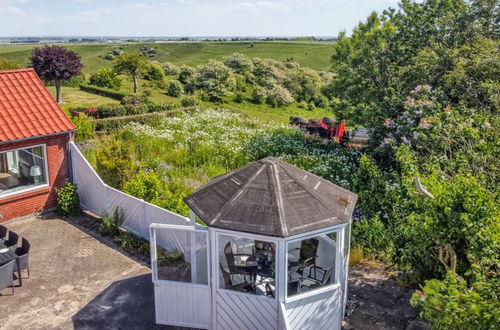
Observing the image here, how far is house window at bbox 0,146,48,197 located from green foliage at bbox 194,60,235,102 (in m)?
30.9

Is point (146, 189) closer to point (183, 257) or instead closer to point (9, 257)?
point (183, 257)

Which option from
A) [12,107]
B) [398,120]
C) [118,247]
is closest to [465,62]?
[398,120]

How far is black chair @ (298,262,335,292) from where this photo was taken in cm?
730

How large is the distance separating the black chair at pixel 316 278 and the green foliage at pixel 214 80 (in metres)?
36.6

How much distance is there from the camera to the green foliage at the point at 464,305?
4422mm

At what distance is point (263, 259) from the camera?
789cm

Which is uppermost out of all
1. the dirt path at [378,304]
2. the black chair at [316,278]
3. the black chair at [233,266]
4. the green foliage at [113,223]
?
the black chair at [233,266]

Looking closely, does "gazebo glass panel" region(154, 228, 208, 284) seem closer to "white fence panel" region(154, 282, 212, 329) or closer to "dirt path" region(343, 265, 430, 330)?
"white fence panel" region(154, 282, 212, 329)

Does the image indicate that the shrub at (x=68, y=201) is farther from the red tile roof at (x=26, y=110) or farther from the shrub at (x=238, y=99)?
the shrub at (x=238, y=99)

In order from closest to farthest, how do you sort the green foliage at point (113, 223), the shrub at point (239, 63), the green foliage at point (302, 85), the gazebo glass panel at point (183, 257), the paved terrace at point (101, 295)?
the gazebo glass panel at point (183, 257), the paved terrace at point (101, 295), the green foliage at point (113, 223), the green foliage at point (302, 85), the shrub at point (239, 63)

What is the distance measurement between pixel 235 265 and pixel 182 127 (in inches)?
568

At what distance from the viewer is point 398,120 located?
47.9ft

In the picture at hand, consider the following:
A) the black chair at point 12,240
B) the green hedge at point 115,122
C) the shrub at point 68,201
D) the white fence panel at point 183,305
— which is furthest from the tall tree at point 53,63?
the white fence panel at point 183,305

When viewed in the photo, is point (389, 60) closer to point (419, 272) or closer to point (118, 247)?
point (419, 272)
